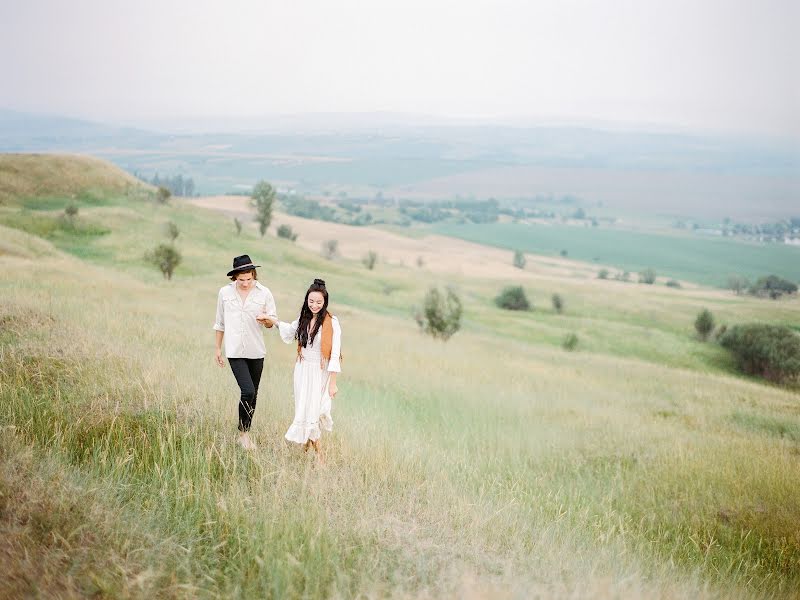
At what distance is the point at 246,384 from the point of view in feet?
24.3

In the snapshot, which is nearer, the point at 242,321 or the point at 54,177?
the point at 242,321

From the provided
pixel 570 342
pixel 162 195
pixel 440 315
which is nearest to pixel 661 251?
pixel 570 342

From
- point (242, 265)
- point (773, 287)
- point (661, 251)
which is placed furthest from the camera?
point (661, 251)

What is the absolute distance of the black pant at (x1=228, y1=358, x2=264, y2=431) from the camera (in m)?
7.34

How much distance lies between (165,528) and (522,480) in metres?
5.44

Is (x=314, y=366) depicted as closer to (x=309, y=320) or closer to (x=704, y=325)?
(x=309, y=320)

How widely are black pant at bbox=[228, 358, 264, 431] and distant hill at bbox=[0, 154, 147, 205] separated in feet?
261

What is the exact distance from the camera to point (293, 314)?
95.2 ft

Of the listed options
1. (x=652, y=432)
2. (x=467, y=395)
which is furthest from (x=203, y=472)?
(x=652, y=432)

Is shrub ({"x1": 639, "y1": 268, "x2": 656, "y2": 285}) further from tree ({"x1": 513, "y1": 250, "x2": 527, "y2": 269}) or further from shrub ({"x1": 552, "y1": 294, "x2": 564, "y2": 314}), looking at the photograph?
shrub ({"x1": 552, "y1": 294, "x2": 564, "y2": 314})

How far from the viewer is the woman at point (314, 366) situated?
7.00 meters

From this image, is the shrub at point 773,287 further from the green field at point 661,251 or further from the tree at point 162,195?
the tree at point 162,195

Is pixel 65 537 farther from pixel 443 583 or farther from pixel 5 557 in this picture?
pixel 443 583

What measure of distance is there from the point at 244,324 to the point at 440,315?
87.4 ft
